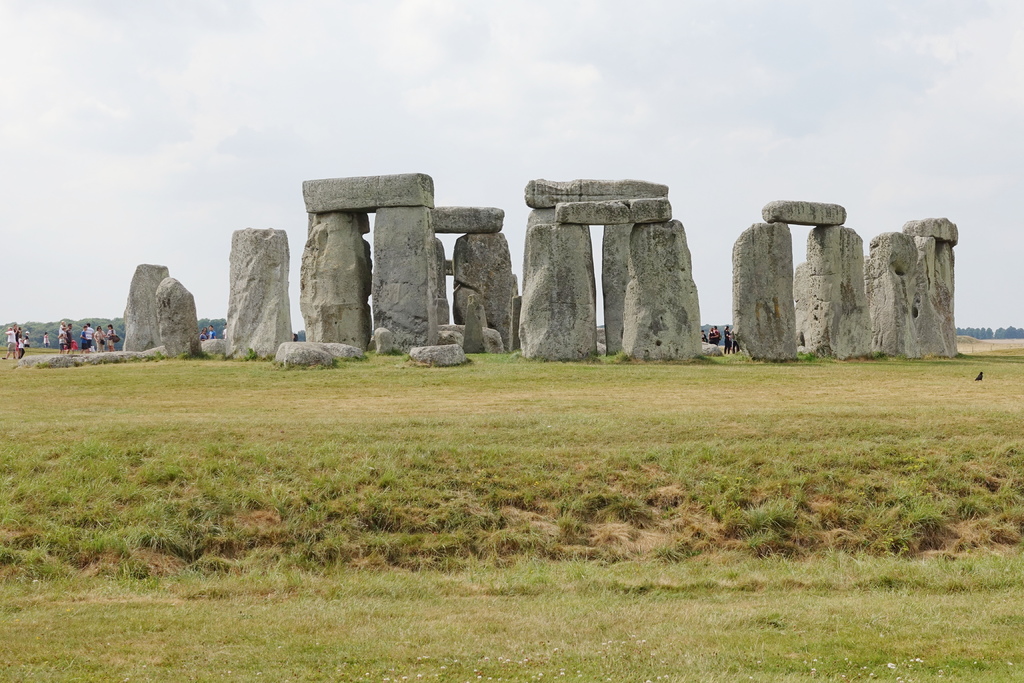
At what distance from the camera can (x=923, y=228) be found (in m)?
26.7

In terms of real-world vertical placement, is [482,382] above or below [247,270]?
below

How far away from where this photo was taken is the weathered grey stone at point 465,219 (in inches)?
1203

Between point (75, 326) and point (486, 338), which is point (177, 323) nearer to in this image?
point (486, 338)

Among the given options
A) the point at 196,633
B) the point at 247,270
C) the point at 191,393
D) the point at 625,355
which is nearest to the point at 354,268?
the point at 247,270

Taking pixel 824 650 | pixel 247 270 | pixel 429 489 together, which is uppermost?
pixel 247 270

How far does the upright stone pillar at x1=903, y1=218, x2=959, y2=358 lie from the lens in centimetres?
2589

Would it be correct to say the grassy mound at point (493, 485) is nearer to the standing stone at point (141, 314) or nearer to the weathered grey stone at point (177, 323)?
the weathered grey stone at point (177, 323)

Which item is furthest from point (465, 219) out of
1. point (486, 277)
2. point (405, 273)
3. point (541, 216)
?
point (405, 273)

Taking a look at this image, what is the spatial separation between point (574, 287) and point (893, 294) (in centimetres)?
789

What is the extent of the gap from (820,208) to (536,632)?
1715 centimetres

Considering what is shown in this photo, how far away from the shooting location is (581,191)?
87.6ft

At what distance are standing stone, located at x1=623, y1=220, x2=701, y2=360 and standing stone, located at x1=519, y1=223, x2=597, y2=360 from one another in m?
0.98

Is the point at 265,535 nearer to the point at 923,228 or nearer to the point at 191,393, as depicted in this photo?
the point at 191,393

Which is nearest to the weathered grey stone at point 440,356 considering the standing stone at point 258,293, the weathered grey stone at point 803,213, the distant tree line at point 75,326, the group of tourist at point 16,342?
the standing stone at point 258,293
